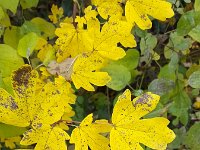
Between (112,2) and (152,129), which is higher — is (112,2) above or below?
above

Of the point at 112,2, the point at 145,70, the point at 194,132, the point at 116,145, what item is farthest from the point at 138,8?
the point at 145,70

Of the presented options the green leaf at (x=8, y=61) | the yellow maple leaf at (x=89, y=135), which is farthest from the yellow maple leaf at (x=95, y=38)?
the yellow maple leaf at (x=89, y=135)

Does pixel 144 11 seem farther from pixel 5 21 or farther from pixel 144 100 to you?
pixel 5 21

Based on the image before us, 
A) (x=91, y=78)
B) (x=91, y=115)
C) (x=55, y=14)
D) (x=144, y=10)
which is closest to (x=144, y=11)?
(x=144, y=10)

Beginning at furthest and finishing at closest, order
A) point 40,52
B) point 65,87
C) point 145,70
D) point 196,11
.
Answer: point 145,70 < point 40,52 < point 196,11 < point 65,87

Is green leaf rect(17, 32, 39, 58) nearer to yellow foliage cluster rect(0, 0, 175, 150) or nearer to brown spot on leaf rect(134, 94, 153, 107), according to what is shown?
yellow foliage cluster rect(0, 0, 175, 150)

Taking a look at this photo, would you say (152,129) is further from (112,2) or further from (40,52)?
(40,52)
